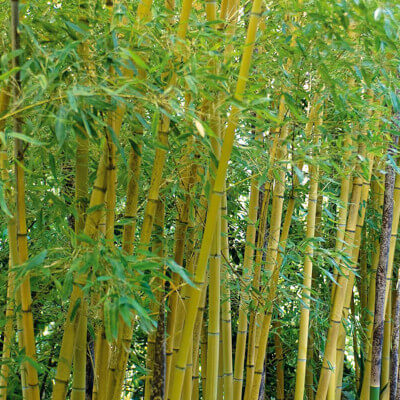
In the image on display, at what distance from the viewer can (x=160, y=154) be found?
1.59 m

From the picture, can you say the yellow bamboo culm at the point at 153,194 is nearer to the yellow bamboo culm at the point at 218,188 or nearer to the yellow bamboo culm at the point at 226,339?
the yellow bamboo culm at the point at 218,188

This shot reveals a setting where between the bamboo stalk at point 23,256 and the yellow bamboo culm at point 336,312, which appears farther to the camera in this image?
the yellow bamboo culm at point 336,312

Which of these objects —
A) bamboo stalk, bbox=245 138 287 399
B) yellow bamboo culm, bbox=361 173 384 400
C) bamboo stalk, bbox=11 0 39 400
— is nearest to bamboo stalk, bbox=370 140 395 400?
yellow bamboo culm, bbox=361 173 384 400

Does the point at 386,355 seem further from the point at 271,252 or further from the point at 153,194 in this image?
the point at 153,194

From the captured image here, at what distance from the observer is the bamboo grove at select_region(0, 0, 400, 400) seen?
4.42 feet

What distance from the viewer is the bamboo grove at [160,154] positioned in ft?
4.42

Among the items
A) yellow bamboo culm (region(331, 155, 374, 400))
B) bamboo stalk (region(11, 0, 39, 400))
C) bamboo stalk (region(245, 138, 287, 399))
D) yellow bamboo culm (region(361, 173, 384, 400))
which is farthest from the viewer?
yellow bamboo culm (region(361, 173, 384, 400))

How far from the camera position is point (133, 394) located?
12.4 feet

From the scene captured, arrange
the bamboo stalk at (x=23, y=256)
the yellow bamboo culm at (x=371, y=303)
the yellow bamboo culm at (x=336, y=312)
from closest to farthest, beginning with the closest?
the bamboo stalk at (x=23, y=256) → the yellow bamboo culm at (x=336, y=312) → the yellow bamboo culm at (x=371, y=303)

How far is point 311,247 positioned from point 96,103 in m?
1.22

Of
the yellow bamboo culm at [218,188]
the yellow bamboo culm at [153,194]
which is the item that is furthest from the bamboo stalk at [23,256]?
the yellow bamboo culm at [218,188]

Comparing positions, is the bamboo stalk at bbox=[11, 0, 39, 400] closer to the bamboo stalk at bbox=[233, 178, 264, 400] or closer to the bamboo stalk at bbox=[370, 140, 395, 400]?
the bamboo stalk at bbox=[233, 178, 264, 400]

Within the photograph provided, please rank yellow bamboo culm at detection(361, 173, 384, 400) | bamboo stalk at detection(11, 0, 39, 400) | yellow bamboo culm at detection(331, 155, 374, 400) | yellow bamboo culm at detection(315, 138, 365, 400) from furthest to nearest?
1. yellow bamboo culm at detection(361, 173, 384, 400)
2. yellow bamboo culm at detection(331, 155, 374, 400)
3. yellow bamboo culm at detection(315, 138, 365, 400)
4. bamboo stalk at detection(11, 0, 39, 400)

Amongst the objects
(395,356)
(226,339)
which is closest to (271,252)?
(226,339)
